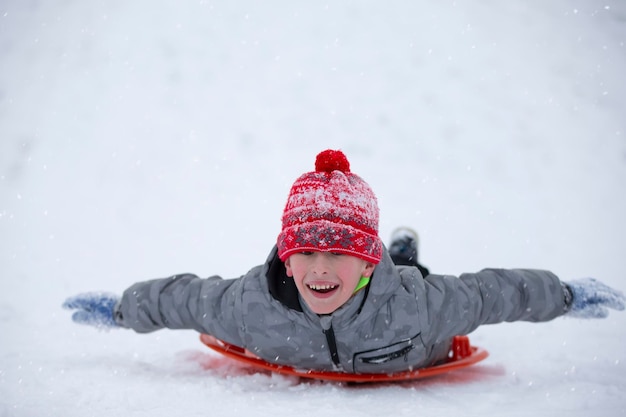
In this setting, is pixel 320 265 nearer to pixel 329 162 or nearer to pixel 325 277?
pixel 325 277

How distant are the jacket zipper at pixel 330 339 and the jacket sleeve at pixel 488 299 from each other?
27 centimetres

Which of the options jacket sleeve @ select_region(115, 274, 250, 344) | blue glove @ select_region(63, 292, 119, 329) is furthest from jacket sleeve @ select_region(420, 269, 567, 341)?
blue glove @ select_region(63, 292, 119, 329)

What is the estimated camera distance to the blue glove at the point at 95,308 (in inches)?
84.1

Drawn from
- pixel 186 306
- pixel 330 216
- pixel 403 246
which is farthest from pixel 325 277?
pixel 403 246

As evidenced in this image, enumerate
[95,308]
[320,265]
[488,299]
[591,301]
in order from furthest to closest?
[95,308], [591,301], [488,299], [320,265]

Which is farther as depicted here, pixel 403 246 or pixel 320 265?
pixel 403 246

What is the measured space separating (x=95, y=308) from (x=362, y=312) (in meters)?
1.01

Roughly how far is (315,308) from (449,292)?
1.45ft

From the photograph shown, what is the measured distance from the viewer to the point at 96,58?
5992 mm

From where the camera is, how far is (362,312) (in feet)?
5.71

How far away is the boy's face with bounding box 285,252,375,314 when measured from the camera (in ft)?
5.45

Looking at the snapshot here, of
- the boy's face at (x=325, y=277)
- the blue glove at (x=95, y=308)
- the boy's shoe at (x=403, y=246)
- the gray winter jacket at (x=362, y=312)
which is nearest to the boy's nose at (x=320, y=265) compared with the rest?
the boy's face at (x=325, y=277)

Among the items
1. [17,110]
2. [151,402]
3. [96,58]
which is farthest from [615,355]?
[96,58]

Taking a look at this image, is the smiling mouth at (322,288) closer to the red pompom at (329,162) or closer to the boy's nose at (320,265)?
the boy's nose at (320,265)
